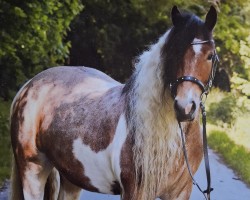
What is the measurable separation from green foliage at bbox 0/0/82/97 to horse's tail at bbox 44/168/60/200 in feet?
12.0

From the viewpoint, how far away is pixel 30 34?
8.91 metres

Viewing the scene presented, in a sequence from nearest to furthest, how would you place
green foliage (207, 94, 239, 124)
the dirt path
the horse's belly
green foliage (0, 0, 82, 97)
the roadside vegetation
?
the horse's belly < the dirt path < green foliage (0, 0, 82, 97) < the roadside vegetation < green foliage (207, 94, 239, 124)

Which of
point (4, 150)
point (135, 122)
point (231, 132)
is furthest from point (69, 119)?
point (231, 132)

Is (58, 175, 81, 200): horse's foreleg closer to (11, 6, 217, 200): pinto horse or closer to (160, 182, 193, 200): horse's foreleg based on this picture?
(11, 6, 217, 200): pinto horse

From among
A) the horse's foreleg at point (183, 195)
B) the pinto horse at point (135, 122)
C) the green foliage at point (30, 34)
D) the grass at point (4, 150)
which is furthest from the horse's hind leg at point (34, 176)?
the green foliage at point (30, 34)

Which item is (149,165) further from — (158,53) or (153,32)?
(153,32)

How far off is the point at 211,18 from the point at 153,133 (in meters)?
0.84

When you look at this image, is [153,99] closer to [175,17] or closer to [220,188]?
[175,17]

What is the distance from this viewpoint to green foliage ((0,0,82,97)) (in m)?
8.45

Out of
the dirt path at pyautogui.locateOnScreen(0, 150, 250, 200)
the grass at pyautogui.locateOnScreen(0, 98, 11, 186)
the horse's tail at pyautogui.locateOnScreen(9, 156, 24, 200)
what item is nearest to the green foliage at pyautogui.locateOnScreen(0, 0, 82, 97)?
the grass at pyautogui.locateOnScreen(0, 98, 11, 186)

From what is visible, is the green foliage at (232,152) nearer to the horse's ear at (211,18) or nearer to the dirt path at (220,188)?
the dirt path at (220,188)

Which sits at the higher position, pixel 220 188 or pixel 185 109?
pixel 185 109

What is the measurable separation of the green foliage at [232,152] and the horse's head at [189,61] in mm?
5411

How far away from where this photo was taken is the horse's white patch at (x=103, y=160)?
3.64m
